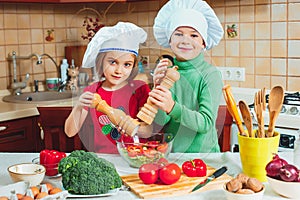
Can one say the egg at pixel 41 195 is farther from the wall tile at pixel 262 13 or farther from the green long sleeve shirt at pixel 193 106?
the wall tile at pixel 262 13

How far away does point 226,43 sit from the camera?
327 cm

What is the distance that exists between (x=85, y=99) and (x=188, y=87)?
32cm

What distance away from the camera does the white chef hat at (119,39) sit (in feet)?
4.90

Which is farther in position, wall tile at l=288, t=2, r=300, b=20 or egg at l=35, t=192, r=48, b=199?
wall tile at l=288, t=2, r=300, b=20

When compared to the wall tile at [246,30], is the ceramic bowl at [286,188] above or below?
below

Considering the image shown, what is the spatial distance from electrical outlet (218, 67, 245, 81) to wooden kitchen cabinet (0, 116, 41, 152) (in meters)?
1.26

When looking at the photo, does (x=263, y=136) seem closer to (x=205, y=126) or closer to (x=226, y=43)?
(x=205, y=126)

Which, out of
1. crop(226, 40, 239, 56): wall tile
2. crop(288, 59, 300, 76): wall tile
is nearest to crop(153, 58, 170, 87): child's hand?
crop(288, 59, 300, 76): wall tile

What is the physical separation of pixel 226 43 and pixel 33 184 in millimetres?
2119

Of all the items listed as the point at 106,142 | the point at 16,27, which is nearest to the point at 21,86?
the point at 16,27

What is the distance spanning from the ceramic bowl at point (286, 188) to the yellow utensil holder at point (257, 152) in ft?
0.45

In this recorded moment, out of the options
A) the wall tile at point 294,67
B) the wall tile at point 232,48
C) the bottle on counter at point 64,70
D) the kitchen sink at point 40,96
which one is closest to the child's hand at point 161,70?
the wall tile at point 294,67

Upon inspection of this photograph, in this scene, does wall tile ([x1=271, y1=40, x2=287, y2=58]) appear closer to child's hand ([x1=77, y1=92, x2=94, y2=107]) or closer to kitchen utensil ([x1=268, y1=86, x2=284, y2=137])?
kitchen utensil ([x1=268, y1=86, x2=284, y2=137])

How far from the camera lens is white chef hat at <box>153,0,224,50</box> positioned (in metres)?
1.51
